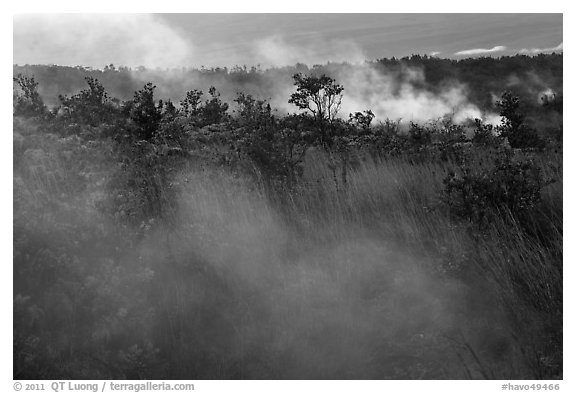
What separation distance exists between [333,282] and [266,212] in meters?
1.12

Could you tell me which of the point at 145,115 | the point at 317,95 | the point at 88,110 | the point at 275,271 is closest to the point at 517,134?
the point at 317,95

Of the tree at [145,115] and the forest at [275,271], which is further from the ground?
the tree at [145,115]

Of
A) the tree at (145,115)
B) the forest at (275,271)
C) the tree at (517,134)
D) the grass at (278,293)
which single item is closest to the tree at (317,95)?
the forest at (275,271)

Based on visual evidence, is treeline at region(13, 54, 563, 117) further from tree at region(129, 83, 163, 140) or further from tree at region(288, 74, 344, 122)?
tree at region(288, 74, 344, 122)

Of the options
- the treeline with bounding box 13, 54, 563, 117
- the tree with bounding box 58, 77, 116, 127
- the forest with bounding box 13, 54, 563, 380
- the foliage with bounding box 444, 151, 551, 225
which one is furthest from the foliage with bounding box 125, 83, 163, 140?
the treeline with bounding box 13, 54, 563, 117

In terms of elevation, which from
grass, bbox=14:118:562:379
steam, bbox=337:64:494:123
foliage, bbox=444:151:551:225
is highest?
steam, bbox=337:64:494:123

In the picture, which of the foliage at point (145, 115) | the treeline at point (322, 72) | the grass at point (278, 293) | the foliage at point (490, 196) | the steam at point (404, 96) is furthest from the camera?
the treeline at point (322, 72)

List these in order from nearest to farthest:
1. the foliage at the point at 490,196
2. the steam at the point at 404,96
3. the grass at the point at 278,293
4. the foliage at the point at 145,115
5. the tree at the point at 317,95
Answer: the grass at the point at 278,293 → the foliage at the point at 490,196 → the tree at the point at 317,95 → the foliage at the point at 145,115 → the steam at the point at 404,96

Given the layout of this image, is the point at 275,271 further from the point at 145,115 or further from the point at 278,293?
the point at 145,115

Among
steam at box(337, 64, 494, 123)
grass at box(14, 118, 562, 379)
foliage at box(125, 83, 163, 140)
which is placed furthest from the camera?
steam at box(337, 64, 494, 123)

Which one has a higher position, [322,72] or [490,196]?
[322,72]

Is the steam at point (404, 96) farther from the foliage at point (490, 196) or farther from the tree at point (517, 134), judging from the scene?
the foliage at point (490, 196)

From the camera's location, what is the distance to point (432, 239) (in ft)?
13.3

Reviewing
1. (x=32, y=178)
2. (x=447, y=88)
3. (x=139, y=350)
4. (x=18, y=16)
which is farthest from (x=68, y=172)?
(x=447, y=88)
